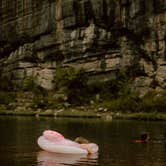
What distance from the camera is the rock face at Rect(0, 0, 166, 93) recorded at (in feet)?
285

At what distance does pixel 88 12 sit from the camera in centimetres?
9394

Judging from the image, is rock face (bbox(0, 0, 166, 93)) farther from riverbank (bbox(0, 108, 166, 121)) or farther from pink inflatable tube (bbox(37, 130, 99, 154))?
pink inflatable tube (bbox(37, 130, 99, 154))

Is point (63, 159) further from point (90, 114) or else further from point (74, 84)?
point (74, 84)

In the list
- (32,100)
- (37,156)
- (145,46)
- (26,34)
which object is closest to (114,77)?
(145,46)

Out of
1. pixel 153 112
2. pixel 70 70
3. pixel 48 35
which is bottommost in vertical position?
pixel 153 112

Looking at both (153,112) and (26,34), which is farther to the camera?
(26,34)

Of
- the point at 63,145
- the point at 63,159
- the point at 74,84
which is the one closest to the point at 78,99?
the point at 74,84

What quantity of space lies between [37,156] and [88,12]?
225 ft

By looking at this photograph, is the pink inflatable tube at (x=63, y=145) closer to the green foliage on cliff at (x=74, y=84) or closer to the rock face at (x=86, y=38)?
the rock face at (x=86, y=38)

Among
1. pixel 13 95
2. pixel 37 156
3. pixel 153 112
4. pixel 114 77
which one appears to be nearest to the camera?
pixel 37 156

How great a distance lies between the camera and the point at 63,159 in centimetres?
2609

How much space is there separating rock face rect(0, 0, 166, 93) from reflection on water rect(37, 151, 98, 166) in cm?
5866

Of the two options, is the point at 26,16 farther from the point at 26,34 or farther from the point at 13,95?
the point at 13,95

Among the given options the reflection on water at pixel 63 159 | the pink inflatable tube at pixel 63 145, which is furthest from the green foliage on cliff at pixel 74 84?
the reflection on water at pixel 63 159
